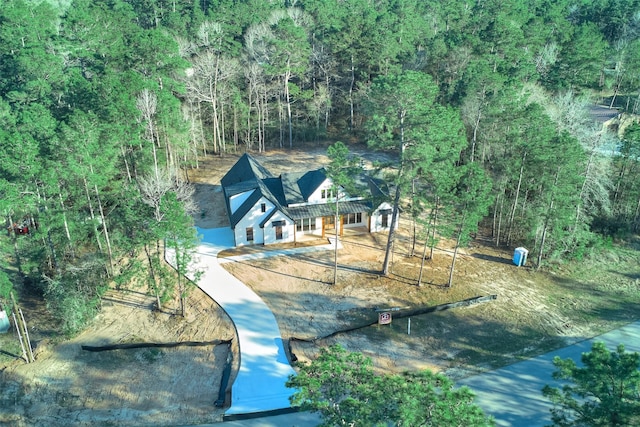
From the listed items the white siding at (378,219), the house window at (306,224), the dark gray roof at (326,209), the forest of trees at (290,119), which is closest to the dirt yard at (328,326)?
the white siding at (378,219)

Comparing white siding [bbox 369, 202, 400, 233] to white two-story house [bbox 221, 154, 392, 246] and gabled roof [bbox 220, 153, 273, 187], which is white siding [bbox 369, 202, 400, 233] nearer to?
white two-story house [bbox 221, 154, 392, 246]

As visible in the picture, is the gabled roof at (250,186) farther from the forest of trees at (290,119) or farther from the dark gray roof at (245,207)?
the forest of trees at (290,119)

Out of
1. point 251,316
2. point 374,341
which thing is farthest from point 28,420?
point 374,341

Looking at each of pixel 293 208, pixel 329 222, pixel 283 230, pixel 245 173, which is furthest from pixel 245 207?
pixel 329 222

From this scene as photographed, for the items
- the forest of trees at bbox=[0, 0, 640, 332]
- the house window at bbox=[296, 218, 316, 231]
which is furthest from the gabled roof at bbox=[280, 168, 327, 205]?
the forest of trees at bbox=[0, 0, 640, 332]

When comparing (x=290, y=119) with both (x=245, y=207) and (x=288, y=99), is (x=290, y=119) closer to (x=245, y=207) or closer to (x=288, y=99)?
(x=288, y=99)
